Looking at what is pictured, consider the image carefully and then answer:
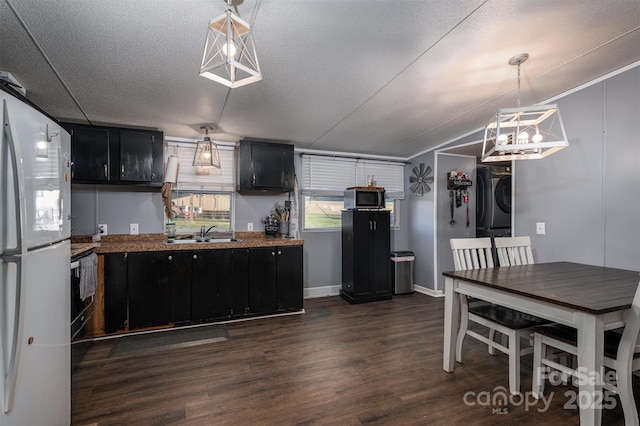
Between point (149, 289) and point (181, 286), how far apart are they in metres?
0.32

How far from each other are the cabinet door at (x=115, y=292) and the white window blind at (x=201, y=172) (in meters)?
1.22

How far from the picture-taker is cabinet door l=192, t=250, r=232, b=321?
3291 millimetres

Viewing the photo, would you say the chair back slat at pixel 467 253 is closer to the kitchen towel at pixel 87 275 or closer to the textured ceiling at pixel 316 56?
the textured ceiling at pixel 316 56

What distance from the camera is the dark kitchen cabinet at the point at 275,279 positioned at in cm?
353

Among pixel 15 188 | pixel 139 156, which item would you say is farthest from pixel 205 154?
pixel 15 188

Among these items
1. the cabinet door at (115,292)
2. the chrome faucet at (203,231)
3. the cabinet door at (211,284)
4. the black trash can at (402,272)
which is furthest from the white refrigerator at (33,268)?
the black trash can at (402,272)

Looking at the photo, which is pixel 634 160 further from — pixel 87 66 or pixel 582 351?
pixel 87 66

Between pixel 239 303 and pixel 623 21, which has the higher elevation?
pixel 623 21

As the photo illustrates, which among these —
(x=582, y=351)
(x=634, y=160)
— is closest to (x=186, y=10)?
(x=582, y=351)

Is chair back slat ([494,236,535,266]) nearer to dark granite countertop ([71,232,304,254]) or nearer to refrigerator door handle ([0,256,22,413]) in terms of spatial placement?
dark granite countertop ([71,232,304,254])

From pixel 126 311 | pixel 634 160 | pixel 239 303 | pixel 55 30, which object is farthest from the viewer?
pixel 239 303

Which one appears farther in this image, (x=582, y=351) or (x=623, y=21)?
(x=623, y=21)

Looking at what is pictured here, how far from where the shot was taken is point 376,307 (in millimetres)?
3973

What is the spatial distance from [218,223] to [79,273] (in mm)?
1767
